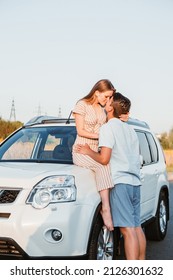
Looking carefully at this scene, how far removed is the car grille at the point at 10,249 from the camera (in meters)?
4.10

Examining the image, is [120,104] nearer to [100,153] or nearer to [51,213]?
[100,153]

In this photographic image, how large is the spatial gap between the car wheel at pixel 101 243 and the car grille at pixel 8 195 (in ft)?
2.58

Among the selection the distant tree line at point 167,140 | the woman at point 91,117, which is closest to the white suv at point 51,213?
the woman at point 91,117

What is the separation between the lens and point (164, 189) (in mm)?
7418

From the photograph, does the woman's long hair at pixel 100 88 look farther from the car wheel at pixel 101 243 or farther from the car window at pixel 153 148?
the car window at pixel 153 148

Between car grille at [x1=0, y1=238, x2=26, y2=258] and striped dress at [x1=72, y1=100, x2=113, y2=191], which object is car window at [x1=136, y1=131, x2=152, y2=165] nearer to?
striped dress at [x1=72, y1=100, x2=113, y2=191]

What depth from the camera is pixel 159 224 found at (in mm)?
7121

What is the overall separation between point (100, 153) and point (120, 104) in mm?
492

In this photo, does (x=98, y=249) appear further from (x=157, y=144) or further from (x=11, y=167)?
(x=157, y=144)

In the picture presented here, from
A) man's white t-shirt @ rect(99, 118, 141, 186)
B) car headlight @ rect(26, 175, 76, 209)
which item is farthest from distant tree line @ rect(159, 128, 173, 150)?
car headlight @ rect(26, 175, 76, 209)

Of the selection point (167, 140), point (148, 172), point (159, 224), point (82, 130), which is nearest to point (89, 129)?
point (82, 130)

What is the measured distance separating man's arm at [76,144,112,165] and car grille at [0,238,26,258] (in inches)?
40.5

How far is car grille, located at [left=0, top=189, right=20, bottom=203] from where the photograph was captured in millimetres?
4289

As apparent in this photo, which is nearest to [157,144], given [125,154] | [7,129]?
[125,154]
